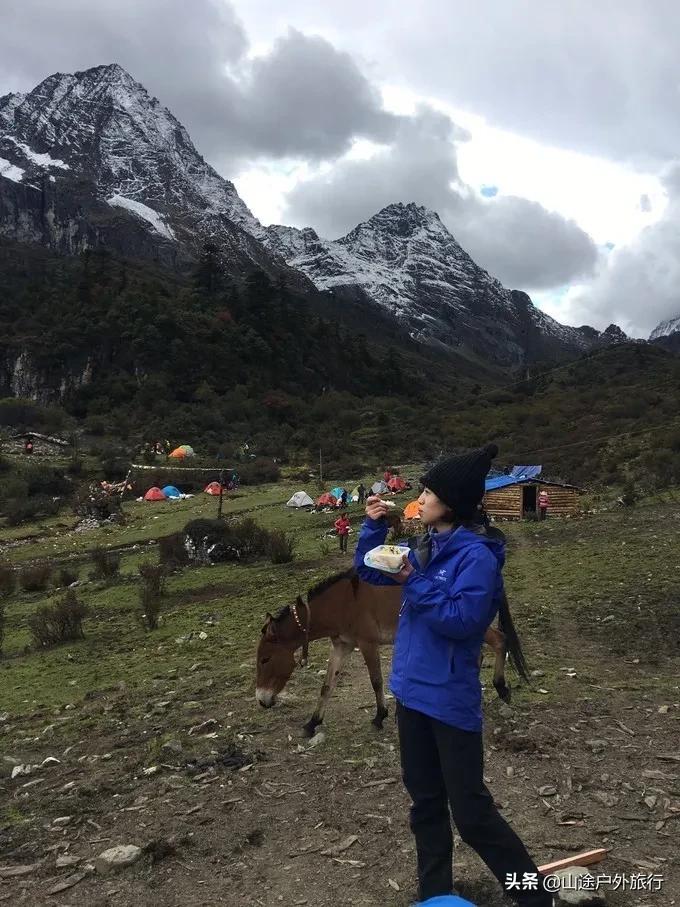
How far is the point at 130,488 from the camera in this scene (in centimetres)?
3297

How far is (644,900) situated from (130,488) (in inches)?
1278

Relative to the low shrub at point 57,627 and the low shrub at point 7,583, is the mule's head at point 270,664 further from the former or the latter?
the low shrub at point 7,583

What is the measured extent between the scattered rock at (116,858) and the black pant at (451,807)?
1.81m

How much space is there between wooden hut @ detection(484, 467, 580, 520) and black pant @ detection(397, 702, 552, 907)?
21.1 meters

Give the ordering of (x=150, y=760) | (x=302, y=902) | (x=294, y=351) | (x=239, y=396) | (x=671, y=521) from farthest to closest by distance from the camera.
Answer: (x=294, y=351) → (x=239, y=396) → (x=671, y=521) → (x=150, y=760) → (x=302, y=902)

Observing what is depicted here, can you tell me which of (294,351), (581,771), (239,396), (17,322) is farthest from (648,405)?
(17,322)

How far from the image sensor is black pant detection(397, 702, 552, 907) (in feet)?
8.50

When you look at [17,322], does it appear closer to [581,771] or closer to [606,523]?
[606,523]

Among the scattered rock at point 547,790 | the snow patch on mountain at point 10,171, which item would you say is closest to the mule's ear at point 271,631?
the scattered rock at point 547,790

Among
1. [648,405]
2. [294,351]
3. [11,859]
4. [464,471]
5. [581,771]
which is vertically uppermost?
[294,351]

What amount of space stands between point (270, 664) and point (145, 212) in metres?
190

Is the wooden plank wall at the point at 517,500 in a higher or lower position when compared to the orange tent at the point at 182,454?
lower

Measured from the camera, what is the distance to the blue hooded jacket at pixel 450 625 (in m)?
2.58

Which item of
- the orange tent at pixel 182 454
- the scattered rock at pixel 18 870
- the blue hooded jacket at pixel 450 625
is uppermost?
the orange tent at pixel 182 454
